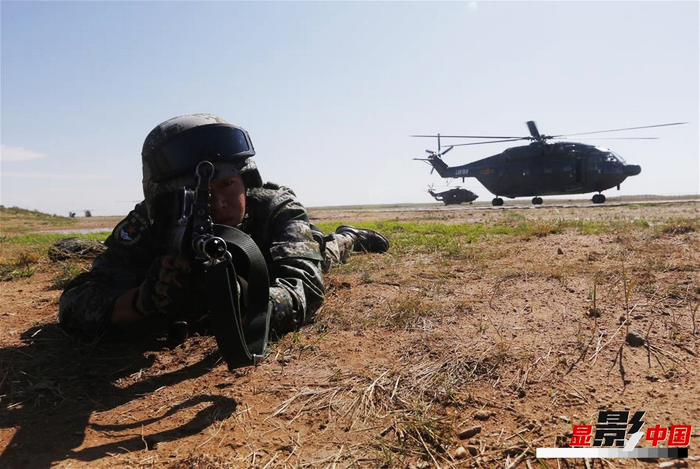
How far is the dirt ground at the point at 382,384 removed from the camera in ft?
5.09

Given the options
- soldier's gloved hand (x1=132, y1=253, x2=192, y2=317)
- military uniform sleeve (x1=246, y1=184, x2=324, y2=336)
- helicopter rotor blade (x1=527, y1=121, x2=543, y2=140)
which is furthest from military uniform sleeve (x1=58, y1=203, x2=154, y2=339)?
helicopter rotor blade (x1=527, y1=121, x2=543, y2=140)

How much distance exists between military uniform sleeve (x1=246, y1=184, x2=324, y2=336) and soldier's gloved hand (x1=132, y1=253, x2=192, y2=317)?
608 millimetres

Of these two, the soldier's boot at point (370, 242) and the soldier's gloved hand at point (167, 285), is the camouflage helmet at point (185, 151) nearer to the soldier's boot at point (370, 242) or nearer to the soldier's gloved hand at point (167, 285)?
the soldier's gloved hand at point (167, 285)

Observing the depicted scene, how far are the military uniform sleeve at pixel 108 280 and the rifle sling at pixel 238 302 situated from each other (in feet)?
2.81

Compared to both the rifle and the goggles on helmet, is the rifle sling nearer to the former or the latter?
the rifle

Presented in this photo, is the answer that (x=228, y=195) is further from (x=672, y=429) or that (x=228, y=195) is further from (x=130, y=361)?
(x=672, y=429)

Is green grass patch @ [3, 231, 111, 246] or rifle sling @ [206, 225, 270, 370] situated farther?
green grass patch @ [3, 231, 111, 246]

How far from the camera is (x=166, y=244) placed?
291 cm

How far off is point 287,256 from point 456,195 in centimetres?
3374

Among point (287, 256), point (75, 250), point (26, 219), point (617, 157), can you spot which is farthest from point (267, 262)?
point (617, 157)

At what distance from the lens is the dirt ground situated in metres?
1.55

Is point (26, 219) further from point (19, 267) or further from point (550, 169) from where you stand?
point (550, 169)

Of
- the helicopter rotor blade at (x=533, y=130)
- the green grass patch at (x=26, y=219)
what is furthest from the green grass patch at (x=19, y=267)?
the helicopter rotor blade at (x=533, y=130)

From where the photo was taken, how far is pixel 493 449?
1.49 meters
